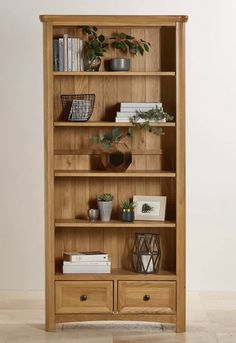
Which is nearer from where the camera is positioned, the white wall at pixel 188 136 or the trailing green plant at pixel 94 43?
the trailing green plant at pixel 94 43

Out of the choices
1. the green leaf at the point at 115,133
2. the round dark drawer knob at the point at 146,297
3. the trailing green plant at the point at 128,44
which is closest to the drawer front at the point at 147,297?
the round dark drawer knob at the point at 146,297

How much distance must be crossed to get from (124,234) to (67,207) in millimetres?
399

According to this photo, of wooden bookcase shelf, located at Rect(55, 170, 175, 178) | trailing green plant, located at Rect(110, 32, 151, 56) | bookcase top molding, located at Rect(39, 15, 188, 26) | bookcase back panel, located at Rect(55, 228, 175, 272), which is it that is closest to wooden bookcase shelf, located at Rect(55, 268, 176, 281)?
bookcase back panel, located at Rect(55, 228, 175, 272)

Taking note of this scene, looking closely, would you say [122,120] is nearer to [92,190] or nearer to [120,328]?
[92,190]

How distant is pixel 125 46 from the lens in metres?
5.11

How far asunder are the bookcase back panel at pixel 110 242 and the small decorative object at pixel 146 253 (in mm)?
136

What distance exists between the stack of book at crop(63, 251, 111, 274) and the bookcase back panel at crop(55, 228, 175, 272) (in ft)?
0.75

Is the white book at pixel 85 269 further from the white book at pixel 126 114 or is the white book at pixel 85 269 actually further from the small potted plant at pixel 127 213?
the white book at pixel 126 114

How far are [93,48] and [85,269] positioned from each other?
1.33m

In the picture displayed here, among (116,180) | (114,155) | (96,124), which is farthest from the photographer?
(116,180)

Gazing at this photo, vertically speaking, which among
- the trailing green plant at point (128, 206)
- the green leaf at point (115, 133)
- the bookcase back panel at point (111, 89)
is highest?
the bookcase back panel at point (111, 89)

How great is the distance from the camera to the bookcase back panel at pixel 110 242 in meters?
5.24

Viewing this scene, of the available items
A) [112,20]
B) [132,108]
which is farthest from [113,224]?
[112,20]

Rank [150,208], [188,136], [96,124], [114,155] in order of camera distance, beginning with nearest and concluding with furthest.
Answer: [96,124], [114,155], [150,208], [188,136]
